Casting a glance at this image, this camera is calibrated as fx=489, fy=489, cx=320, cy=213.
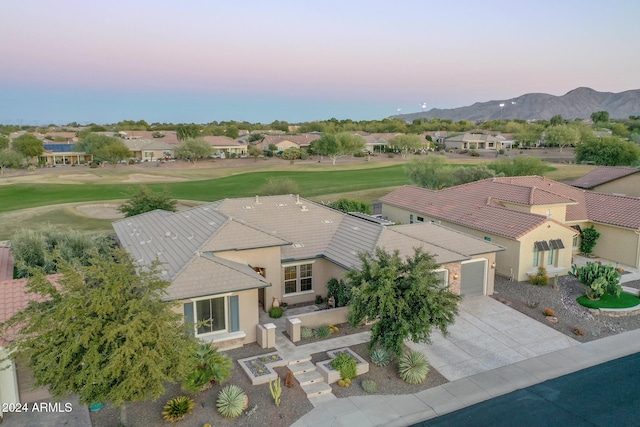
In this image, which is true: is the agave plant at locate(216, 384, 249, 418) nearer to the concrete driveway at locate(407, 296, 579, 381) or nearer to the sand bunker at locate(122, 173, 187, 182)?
the concrete driveway at locate(407, 296, 579, 381)

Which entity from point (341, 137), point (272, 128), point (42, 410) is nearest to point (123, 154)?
point (341, 137)

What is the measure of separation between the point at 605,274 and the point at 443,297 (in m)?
11.6

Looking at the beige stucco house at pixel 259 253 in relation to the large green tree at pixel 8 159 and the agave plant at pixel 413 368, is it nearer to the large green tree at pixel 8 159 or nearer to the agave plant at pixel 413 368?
the agave plant at pixel 413 368

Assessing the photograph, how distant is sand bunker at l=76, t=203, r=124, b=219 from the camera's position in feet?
151

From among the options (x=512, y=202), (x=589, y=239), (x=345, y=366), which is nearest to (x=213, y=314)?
(x=345, y=366)

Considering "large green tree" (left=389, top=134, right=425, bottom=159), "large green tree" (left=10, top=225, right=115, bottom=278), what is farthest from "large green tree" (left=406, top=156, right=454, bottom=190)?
"large green tree" (left=389, top=134, right=425, bottom=159)

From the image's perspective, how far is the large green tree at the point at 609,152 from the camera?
6656 cm

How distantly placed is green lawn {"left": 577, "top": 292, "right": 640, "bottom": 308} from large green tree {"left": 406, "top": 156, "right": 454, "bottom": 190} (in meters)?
26.1

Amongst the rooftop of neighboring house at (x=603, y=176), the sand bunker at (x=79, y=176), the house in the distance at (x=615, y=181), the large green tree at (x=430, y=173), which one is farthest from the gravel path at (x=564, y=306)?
the sand bunker at (x=79, y=176)

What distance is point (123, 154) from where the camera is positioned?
288 ft

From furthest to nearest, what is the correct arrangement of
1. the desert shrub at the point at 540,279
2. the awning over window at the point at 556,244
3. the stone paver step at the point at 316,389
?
the awning over window at the point at 556,244
the desert shrub at the point at 540,279
the stone paver step at the point at 316,389

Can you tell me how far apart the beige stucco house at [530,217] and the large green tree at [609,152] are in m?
39.0

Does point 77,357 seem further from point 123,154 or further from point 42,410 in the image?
point 123,154

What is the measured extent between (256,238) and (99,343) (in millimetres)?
10451
